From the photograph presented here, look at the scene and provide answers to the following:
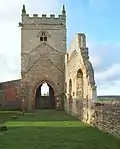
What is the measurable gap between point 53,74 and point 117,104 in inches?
1032

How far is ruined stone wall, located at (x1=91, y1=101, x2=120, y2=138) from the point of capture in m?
13.6

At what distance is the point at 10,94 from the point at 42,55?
222 inches

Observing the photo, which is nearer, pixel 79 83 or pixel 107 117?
pixel 107 117

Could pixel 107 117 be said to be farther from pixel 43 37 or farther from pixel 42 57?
pixel 43 37

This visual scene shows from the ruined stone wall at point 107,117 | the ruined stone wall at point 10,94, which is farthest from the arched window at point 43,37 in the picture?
the ruined stone wall at point 107,117

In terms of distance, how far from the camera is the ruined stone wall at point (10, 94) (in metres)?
40.3

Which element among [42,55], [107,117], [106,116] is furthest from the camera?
[42,55]

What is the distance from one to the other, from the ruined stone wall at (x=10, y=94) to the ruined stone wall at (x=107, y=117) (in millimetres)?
22546

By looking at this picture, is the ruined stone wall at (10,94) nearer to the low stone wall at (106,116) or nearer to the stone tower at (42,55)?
the stone tower at (42,55)

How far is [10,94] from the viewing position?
4066 centimetres

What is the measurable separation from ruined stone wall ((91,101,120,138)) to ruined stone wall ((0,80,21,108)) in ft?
74.0

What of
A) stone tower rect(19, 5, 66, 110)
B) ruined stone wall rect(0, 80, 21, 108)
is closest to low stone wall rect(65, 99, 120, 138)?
stone tower rect(19, 5, 66, 110)

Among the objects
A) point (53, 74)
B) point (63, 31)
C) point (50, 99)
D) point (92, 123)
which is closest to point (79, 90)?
point (92, 123)

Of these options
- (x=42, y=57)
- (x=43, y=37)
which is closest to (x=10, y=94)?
(x=42, y=57)
